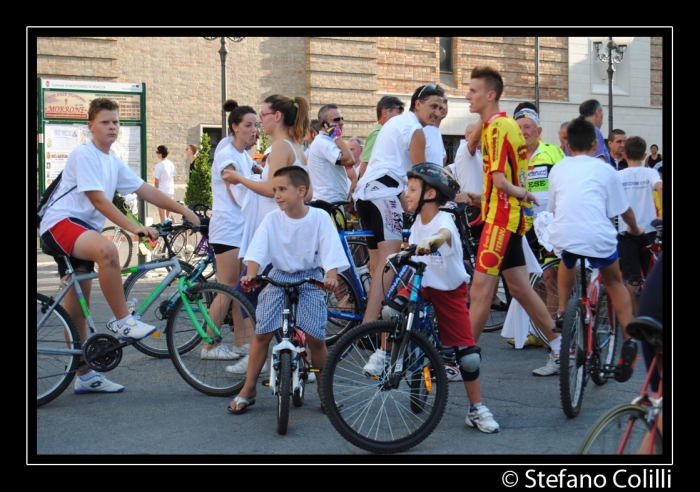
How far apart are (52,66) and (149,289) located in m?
14.8

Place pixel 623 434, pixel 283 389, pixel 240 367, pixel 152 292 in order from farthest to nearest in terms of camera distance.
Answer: pixel 152 292 < pixel 240 367 < pixel 283 389 < pixel 623 434

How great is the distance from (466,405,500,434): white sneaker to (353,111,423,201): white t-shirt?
86.6 inches

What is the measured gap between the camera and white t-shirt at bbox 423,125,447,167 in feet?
22.7

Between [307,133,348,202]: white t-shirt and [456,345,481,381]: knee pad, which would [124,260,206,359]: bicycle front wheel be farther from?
[456,345,481,381]: knee pad

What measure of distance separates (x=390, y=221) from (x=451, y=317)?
1.80 meters

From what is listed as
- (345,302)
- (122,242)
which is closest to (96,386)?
(345,302)

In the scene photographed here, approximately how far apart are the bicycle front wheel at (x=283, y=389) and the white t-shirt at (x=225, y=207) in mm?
2036

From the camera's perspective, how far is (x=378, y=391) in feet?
15.7

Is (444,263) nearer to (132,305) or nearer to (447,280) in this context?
(447,280)

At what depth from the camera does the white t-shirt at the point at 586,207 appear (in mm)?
5719

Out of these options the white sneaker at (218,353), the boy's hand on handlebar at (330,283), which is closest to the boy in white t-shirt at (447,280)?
the boy's hand on handlebar at (330,283)
